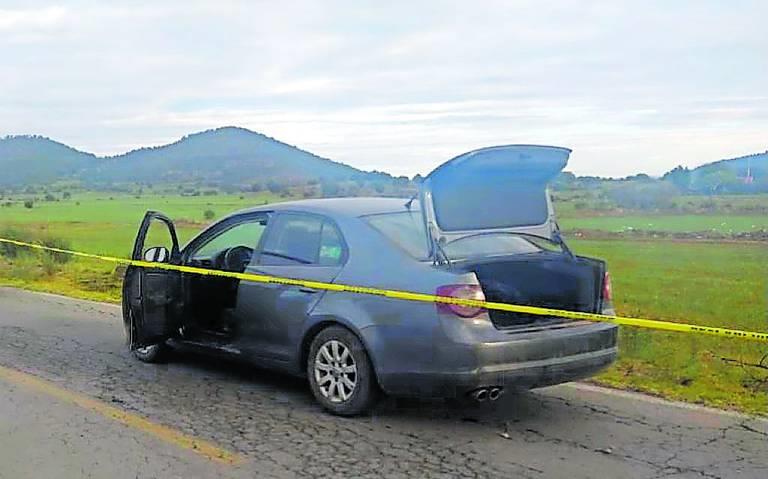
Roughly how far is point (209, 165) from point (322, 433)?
35.9ft

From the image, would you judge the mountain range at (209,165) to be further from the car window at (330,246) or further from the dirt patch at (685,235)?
the car window at (330,246)

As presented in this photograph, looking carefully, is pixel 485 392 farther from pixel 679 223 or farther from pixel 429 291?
pixel 679 223

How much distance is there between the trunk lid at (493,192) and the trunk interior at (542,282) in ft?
1.06

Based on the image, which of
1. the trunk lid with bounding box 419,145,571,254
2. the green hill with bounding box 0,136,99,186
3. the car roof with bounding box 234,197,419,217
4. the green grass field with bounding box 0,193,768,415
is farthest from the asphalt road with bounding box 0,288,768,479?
the green hill with bounding box 0,136,99,186

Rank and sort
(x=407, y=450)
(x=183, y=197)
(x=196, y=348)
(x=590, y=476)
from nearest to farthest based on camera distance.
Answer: (x=590, y=476) < (x=407, y=450) < (x=196, y=348) < (x=183, y=197)

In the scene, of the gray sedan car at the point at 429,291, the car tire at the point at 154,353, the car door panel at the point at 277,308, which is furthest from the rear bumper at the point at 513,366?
the car tire at the point at 154,353

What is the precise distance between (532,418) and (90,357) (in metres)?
4.42

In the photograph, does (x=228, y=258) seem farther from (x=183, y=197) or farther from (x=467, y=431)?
(x=183, y=197)

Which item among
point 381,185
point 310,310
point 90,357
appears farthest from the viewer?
point 381,185

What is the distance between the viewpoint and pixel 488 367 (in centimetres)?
586

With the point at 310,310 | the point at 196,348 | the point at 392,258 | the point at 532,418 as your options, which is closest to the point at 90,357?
the point at 196,348

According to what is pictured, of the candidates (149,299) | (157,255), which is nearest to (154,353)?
(149,299)

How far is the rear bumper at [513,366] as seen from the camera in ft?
19.2

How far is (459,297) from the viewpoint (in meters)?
5.88
